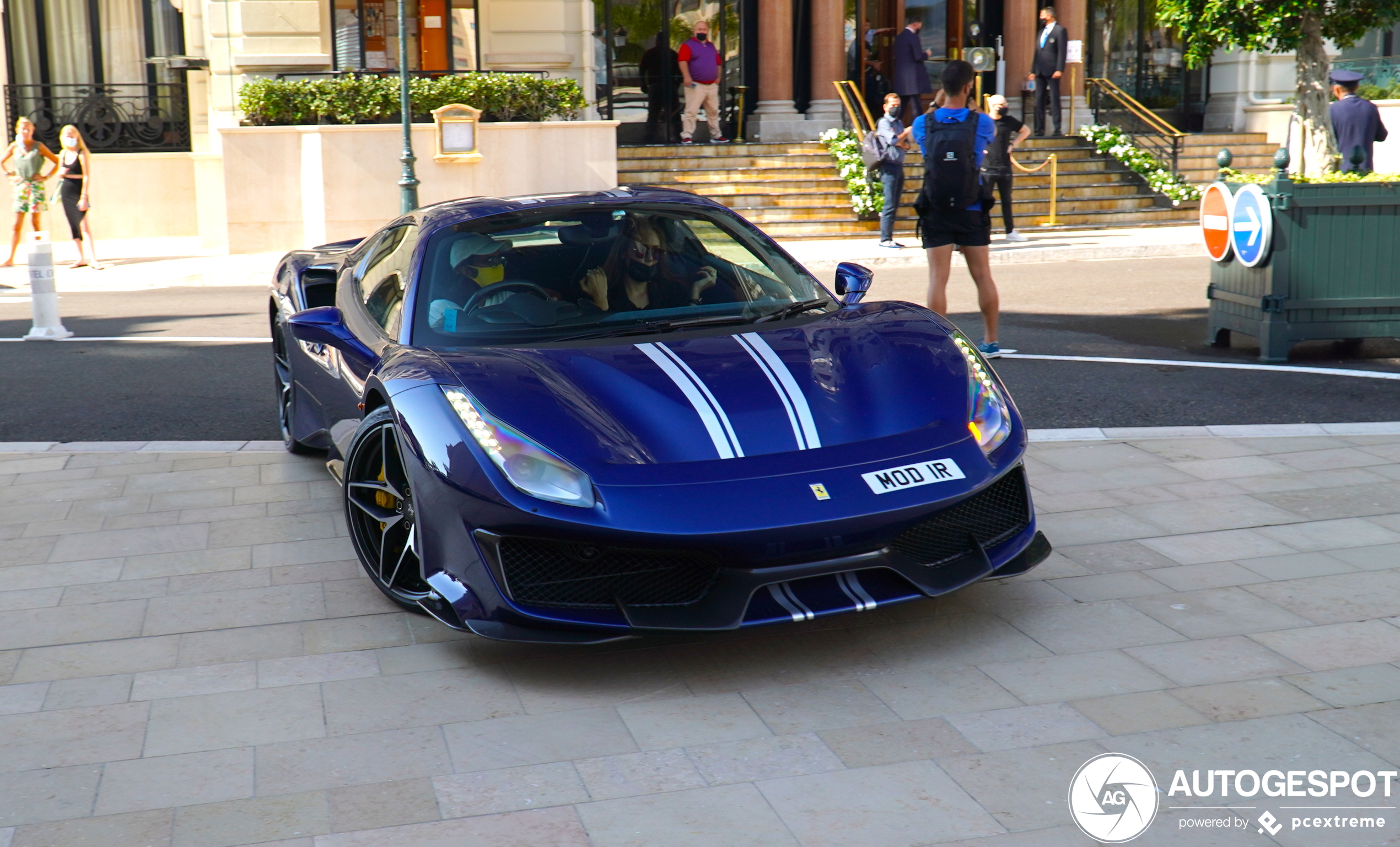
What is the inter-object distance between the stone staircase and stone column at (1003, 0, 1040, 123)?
3.05 metres

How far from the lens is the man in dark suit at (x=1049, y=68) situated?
20734 millimetres

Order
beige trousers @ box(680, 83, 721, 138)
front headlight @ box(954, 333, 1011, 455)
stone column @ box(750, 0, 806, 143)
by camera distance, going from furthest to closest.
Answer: stone column @ box(750, 0, 806, 143) < beige trousers @ box(680, 83, 721, 138) < front headlight @ box(954, 333, 1011, 455)

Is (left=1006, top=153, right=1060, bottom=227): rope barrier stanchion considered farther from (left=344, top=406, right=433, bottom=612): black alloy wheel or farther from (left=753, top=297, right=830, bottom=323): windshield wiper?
(left=344, top=406, right=433, bottom=612): black alloy wheel

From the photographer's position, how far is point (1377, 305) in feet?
28.0

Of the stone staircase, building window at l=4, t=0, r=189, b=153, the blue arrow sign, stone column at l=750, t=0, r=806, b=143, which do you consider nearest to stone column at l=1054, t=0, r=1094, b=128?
the stone staircase

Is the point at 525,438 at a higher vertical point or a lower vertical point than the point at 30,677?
higher

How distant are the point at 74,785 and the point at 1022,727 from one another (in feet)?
7.59

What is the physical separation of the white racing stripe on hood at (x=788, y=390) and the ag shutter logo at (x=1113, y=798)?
45.5 inches

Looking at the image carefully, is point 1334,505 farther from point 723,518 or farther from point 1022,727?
point 723,518

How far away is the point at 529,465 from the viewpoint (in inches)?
149

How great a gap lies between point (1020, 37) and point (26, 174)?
51.3ft

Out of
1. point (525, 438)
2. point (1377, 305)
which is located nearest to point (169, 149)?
point (1377, 305)

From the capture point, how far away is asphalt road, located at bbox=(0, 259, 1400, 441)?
7.29 metres

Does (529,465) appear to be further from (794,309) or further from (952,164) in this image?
(952,164)
